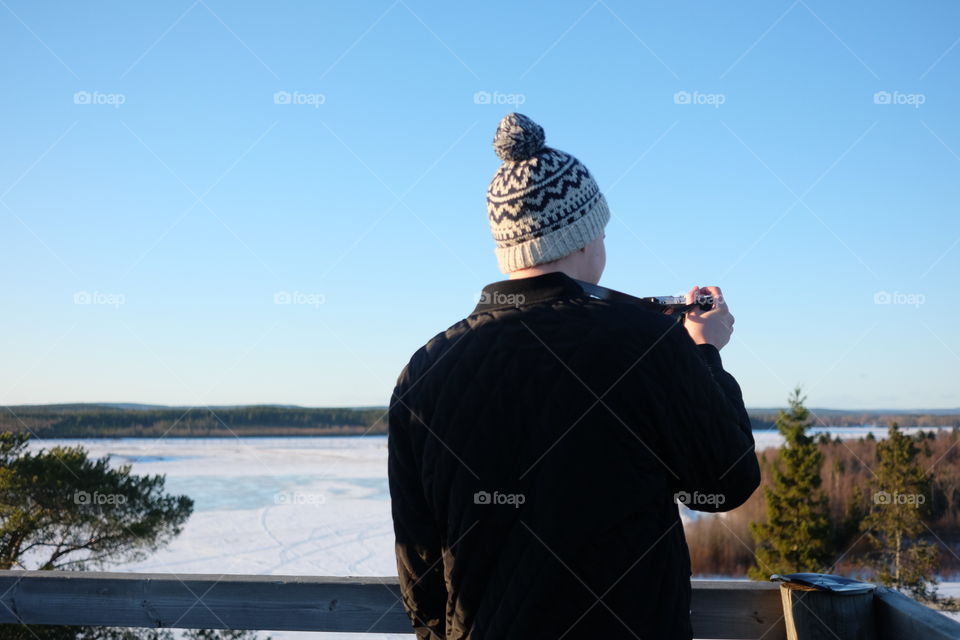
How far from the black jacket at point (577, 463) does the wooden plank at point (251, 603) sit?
749mm

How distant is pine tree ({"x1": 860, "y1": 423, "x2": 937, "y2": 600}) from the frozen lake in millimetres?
2058

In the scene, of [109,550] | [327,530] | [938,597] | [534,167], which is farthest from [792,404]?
[534,167]

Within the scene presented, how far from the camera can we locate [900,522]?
2911 centimetres

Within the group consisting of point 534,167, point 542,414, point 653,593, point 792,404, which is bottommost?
point 653,593

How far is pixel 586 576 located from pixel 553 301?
42cm

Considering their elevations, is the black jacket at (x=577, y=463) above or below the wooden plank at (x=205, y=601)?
above

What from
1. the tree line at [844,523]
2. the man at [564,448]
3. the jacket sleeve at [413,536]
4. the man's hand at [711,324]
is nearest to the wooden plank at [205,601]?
the jacket sleeve at [413,536]

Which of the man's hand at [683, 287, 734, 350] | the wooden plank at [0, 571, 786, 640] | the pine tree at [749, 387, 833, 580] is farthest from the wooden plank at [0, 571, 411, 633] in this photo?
the pine tree at [749, 387, 833, 580]

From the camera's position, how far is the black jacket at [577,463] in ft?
3.88

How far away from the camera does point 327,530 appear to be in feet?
57.5

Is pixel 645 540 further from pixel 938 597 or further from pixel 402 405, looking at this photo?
pixel 938 597

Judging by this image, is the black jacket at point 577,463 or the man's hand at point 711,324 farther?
the man's hand at point 711,324

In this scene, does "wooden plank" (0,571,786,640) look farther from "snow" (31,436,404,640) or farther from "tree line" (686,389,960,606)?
"tree line" (686,389,960,606)

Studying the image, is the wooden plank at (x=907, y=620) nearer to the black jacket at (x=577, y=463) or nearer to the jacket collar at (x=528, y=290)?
the black jacket at (x=577, y=463)
